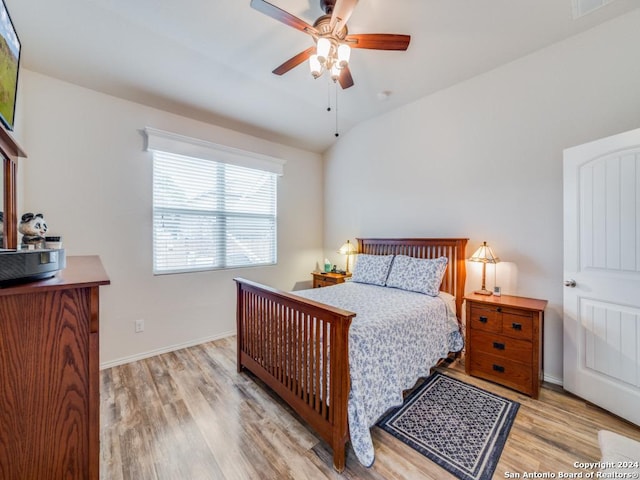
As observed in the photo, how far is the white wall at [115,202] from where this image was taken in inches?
96.3

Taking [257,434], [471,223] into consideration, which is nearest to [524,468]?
[257,434]

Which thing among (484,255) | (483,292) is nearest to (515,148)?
(484,255)

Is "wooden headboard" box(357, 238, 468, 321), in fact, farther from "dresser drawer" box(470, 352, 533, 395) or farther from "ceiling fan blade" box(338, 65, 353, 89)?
"ceiling fan blade" box(338, 65, 353, 89)

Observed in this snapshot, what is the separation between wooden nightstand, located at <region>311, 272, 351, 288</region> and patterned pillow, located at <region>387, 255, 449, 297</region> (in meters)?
0.87

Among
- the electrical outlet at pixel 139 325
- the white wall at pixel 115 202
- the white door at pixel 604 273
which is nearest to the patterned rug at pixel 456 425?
the white door at pixel 604 273

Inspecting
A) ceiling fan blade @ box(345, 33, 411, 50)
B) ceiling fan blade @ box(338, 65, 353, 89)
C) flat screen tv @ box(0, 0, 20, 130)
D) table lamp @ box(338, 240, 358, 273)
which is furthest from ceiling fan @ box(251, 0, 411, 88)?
table lamp @ box(338, 240, 358, 273)

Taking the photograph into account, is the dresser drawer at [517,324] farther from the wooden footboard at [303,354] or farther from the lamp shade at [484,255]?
the wooden footboard at [303,354]

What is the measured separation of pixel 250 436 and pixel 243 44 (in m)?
3.05

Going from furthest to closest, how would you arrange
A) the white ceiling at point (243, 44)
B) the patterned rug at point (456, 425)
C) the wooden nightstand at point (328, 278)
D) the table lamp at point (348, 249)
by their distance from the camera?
the table lamp at point (348, 249) → the wooden nightstand at point (328, 278) → the white ceiling at point (243, 44) → the patterned rug at point (456, 425)

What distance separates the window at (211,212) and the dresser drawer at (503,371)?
2.74 meters

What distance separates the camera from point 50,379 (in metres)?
0.90

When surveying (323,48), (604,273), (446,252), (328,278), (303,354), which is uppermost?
(323,48)

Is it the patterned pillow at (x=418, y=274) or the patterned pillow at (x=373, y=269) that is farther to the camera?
the patterned pillow at (x=373, y=269)

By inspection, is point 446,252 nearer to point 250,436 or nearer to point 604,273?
point 604,273
